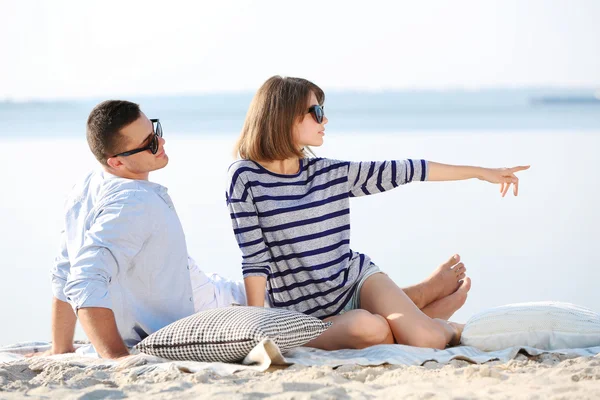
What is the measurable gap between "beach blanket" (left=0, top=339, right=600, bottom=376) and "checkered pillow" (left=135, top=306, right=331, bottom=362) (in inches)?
2.2

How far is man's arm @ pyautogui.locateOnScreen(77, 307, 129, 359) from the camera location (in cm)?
408

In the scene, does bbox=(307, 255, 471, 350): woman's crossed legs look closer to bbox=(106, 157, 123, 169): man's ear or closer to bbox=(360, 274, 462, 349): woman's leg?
bbox=(360, 274, 462, 349): woman's leg

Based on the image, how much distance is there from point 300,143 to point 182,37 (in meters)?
30.1

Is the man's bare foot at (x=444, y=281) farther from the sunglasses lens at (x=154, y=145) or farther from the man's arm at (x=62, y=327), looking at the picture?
the man's arm at (x=62, y=327)

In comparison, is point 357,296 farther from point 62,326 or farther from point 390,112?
point 390,112

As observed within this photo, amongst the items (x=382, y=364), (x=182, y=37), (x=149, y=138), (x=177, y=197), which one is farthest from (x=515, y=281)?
(x=182, y=37)

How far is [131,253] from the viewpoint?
4320 millimetres

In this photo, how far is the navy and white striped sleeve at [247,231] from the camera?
4691 mm

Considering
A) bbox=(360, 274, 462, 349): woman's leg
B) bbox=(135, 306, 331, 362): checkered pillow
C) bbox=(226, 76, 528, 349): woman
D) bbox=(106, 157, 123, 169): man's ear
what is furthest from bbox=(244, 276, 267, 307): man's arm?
bbox=(106, 157, 123, 169): man's ear

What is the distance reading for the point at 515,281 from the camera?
21.6ft

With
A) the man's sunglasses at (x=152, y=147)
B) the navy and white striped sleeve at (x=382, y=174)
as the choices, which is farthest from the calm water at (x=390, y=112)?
the man's sunglasses at (x=152, y=147)

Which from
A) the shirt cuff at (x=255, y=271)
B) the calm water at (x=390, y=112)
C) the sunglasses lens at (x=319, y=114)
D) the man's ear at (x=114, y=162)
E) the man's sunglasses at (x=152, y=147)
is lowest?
the shirt cuff at (x=255, y=271)

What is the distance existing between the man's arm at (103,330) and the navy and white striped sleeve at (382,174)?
1652 mm

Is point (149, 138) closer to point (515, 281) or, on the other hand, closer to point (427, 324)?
point (427, 324)
